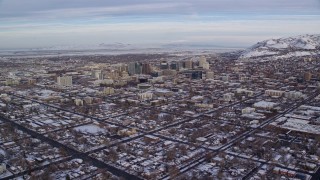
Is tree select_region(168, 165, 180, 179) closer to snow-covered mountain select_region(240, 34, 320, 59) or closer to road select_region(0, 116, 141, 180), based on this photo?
road select_region(0, 116, 141, 180)

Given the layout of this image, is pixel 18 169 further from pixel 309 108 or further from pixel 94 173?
pixel 309 108

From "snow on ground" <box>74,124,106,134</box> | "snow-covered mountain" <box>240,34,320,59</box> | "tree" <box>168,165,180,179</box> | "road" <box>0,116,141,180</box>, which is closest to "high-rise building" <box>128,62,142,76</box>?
"snow on ground" <box>74,124,106,134</box>

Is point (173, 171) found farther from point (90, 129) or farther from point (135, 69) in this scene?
point (135, 69)

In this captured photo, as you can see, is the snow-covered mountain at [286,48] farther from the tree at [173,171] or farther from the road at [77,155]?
the tree at [173,171]

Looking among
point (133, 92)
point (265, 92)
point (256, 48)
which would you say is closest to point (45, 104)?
point (133, 92)

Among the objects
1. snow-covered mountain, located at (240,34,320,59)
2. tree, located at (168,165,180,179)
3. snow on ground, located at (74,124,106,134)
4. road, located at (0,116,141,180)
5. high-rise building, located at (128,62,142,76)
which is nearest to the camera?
tree, located at (168,165,180,179)

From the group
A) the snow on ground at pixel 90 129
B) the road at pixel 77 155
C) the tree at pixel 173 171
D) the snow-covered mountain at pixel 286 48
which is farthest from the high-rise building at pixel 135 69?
the tree at pixel 173 171

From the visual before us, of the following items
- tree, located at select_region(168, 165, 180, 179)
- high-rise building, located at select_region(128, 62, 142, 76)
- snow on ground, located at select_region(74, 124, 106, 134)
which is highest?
high-rise building, located at select_region(128, 62, 142, 76)

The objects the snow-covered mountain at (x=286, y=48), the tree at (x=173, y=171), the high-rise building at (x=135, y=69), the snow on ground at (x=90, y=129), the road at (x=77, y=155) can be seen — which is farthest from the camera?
the snow-covered mountain at (x=286, y=48)

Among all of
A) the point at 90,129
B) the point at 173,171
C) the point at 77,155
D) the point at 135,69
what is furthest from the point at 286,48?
the point at 173,171
